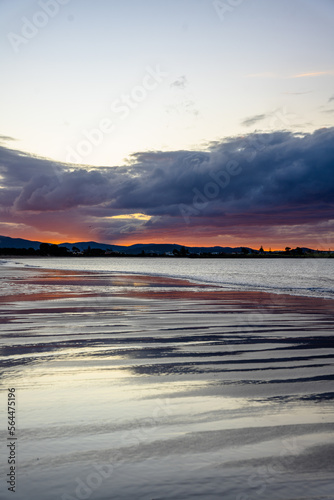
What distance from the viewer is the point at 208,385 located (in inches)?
256

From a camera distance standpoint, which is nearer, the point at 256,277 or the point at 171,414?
the point at 171,414

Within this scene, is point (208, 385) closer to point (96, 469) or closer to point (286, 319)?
point (96, 469)

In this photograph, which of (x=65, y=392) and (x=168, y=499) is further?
(x=65, y=392)

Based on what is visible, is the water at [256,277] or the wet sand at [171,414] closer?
the wet sand at [171,414]

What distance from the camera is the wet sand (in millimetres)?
3711

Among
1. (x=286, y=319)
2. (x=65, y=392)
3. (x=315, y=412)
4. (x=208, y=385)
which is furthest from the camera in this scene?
(x=286, y=319)

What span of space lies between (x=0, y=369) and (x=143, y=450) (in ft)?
13.4

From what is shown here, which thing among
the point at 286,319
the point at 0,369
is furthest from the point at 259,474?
the point at 286,319

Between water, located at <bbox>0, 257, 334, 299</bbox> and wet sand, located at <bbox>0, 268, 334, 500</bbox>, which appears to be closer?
wet sand, located at <bbox>0, 268, 334, 500</bbox>

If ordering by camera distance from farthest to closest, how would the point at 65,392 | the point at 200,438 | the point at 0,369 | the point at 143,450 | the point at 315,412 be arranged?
the point at 0,369, the point at 65,392, the point at 315,412, the point at 200,438, the point at 143,450

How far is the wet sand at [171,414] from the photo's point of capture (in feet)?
12.2

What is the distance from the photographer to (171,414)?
17.3 ft

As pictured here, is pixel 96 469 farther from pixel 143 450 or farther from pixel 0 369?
pixel 0 369

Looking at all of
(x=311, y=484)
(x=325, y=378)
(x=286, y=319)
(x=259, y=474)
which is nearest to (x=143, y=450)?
(x=259, y=474)
